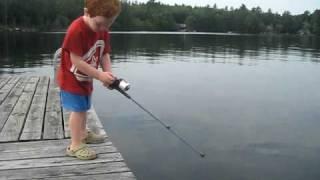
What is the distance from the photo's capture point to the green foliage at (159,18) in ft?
357

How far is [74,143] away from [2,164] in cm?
73

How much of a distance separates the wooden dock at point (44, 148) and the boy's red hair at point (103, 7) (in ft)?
4.87

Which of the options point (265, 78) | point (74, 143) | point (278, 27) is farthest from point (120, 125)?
point (278, 27)

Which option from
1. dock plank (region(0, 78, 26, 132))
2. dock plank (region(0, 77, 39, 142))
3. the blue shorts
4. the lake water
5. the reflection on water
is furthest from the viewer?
the reflection on water

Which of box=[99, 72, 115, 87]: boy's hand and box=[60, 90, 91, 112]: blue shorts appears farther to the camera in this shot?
box=[60, 90, 91, 112]: blue shorts

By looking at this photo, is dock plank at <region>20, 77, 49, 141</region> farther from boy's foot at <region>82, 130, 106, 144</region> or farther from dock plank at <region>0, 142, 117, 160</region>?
boy's foot at <region>82, 130, 106, 144</region>

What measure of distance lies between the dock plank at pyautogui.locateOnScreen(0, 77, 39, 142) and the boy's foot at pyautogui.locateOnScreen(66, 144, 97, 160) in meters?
0.99

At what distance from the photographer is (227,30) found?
155500 mm

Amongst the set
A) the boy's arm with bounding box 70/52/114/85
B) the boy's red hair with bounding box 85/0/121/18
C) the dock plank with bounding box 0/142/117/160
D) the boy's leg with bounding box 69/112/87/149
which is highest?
the boy's red hair with bounding box 85/0/121/18

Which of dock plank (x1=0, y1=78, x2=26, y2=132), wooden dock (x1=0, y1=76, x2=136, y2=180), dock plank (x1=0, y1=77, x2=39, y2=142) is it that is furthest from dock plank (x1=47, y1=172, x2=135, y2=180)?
dock plank (x1=0, y1=78, x2=26, y2=132)

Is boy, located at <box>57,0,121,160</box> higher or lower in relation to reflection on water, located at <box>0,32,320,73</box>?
higher

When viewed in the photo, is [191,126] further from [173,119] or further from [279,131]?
[279,131]

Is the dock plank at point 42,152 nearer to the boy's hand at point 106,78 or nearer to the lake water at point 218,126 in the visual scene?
the boy's hand at point 106,78

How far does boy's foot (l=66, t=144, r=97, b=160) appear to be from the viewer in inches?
190
